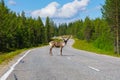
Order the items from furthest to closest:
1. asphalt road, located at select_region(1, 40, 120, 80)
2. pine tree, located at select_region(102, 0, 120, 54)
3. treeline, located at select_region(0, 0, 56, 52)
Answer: treeline, located at select_region(0, 0, 56, 52), pine tree, located at select_region(102, 0, 120, 54), asphalt road, located at select_region(1, 40, 120, 80)

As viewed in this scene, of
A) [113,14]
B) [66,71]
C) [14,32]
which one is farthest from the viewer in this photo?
[14,32]

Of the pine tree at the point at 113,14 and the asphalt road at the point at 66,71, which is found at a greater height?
the pine tree at the point at 113,14

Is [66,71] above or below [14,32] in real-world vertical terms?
below

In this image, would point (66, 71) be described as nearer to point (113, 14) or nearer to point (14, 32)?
point (113, 14)

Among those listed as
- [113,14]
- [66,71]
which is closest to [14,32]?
[113,14]

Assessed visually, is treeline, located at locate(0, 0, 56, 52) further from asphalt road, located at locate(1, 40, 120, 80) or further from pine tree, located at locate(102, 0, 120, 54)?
asphalt road, located at locate(1, 40, 120, 80)

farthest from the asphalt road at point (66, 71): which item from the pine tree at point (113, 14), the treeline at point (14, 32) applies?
the treeline at point (14, 32)

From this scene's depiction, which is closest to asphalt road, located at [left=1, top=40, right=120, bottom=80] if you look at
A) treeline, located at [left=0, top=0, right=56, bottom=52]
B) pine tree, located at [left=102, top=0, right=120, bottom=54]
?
pine tree, located at [left=102, top=0, right=120, bottom=54]

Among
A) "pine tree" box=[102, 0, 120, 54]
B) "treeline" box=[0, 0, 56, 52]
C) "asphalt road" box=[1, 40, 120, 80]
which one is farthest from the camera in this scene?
"treeline" box=[0, 0, 56, 52]

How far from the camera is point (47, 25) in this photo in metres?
167

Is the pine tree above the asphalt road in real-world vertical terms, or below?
above

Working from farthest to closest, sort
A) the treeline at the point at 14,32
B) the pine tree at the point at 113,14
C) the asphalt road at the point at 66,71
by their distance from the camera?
the treeline at the point at 14,32
the pine tree at the point at 113,14
the asphalt road at the point at 66,71

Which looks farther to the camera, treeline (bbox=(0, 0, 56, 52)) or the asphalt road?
treeline (bbox=(0, 0, 56, 52))

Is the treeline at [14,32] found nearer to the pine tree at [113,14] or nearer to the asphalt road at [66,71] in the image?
the pine tree at [113,14]
